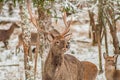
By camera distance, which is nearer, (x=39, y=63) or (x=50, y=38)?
(x=50, y=38)

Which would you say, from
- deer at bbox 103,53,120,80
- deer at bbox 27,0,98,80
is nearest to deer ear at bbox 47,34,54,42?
deer at bbox 27,0,98,80

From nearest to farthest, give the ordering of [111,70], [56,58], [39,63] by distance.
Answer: [56,58] < [111,70] < [39,63]

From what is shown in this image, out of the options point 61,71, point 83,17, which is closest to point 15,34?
point 83,17

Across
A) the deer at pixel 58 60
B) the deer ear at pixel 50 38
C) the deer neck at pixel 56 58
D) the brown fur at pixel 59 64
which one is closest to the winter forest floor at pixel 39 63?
the brown fur at pixel 59 64

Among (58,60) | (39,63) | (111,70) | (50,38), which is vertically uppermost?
(50,38)

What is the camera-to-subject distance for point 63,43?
8.52m

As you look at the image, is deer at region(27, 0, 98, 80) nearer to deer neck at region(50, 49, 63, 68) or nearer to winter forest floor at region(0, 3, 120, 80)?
deer neck at region(50, 49, 63, 68)

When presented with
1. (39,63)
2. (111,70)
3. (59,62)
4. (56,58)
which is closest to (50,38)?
(56,58)

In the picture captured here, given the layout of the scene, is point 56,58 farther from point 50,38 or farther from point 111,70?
point 111,70

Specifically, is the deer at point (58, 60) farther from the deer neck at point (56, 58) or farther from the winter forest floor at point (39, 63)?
the winter forest floor at point (39, 63)

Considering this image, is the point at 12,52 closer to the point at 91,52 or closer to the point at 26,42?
the point at 91,52

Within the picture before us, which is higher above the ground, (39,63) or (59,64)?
(59,64)

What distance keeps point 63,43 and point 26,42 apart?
2.07 m

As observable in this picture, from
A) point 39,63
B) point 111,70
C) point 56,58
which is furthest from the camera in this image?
point 39,63
